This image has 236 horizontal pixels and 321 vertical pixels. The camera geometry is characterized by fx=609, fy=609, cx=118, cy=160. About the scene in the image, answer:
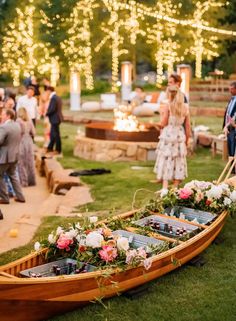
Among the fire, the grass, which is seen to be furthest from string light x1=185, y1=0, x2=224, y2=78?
the grass

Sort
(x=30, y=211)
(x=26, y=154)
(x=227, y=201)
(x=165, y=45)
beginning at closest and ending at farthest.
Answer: (x=227, y=201)
(x=30, y=211)
(x=26, y=154)
(x=165, y=45)

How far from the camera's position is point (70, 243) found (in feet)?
17.2

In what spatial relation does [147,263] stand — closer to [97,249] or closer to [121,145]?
[97,249]

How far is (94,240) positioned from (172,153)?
4.44 meters

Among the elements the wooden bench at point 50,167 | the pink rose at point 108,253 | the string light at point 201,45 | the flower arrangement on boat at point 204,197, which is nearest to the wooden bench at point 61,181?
the wooden bench at point 50,167

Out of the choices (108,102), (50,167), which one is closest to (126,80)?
(108,102)

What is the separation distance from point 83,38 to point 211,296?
59.6 ft

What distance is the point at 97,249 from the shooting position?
5133 millimetres

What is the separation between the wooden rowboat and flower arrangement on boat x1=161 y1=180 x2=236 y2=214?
1254mm

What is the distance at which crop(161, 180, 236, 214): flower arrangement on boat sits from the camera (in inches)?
264

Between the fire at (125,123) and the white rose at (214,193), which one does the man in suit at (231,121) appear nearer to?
the white rose at (214,193)

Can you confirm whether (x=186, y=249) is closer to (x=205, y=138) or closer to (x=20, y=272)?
(x=20, y=272)

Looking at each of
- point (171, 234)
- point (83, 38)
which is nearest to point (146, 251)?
point (171, 234)

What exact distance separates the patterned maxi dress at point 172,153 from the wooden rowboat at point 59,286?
3.84 m
